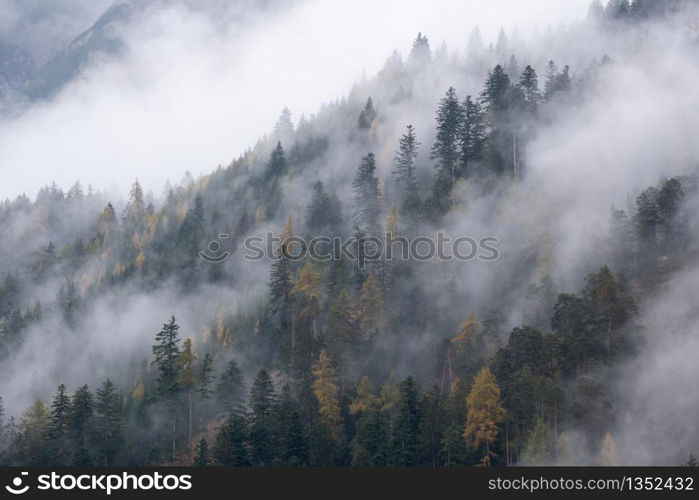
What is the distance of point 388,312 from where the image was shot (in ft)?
307

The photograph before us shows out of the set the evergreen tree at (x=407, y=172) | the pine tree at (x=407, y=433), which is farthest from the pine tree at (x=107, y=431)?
the evergreen tree at (x=407, y=172)

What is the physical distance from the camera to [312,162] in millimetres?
139250

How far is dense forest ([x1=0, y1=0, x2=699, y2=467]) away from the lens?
231ft

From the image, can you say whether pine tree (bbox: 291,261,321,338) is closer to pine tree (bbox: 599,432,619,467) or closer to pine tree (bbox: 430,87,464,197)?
pine tree (bbox: 430,87,464,197)

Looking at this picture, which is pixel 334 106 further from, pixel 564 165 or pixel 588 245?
pixel 588 245

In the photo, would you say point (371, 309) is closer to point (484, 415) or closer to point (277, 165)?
point (484, 415)

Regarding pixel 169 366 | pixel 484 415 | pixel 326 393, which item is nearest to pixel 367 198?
pixel 169 366

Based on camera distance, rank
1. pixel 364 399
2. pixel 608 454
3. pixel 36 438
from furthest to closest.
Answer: pixel 36 438 < pixel 364 399 < pixel 608 454

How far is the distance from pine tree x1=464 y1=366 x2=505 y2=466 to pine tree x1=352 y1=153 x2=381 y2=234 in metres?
41.0

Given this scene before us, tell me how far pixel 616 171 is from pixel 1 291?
375 feet

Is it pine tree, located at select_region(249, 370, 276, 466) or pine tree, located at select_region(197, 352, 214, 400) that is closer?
pine tree, located at select_region(249, 370, 276, 466)

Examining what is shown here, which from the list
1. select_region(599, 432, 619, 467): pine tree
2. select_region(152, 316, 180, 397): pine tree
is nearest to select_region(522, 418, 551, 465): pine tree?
select_region(599, 432, 619, 467): pine tree

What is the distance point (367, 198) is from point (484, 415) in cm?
4909

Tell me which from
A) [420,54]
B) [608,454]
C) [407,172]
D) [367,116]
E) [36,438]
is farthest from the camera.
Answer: [420,54]
